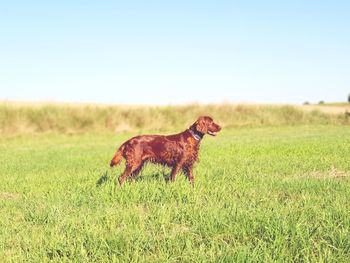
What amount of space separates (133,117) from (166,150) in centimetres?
1928

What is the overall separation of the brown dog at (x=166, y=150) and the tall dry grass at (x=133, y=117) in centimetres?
1745

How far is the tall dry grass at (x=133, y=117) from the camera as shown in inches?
927

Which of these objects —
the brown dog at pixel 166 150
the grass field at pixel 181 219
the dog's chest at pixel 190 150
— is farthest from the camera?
the dog's chest at pixel 190 150

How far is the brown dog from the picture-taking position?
7.07 metres

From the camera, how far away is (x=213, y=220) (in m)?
4.75

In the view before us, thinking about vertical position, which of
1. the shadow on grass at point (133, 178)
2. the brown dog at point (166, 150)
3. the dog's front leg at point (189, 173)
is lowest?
the shadow on grass at point (133, 178)

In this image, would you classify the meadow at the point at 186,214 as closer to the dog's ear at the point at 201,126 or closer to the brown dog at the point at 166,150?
the brown dog at the point at 166,150

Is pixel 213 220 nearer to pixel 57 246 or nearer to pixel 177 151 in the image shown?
pixel 57 246

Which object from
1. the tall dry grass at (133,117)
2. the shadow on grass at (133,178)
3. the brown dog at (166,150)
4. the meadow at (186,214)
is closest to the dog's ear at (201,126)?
the brown dog at (166,150)

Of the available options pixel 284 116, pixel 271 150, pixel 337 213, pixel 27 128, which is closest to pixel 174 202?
pixel 337 213

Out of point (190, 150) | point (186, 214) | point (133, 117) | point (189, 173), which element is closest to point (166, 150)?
point (190, 150)

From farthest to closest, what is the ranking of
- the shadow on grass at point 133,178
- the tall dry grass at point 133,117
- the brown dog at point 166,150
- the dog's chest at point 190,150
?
the tall dry grass at point 133,117 → the shadow on grass at point 133,178 → the dog's chest at point 190,150 → the brown dog at point 166,150

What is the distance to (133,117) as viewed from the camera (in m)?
26.3

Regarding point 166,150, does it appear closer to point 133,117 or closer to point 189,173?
point 189,173
